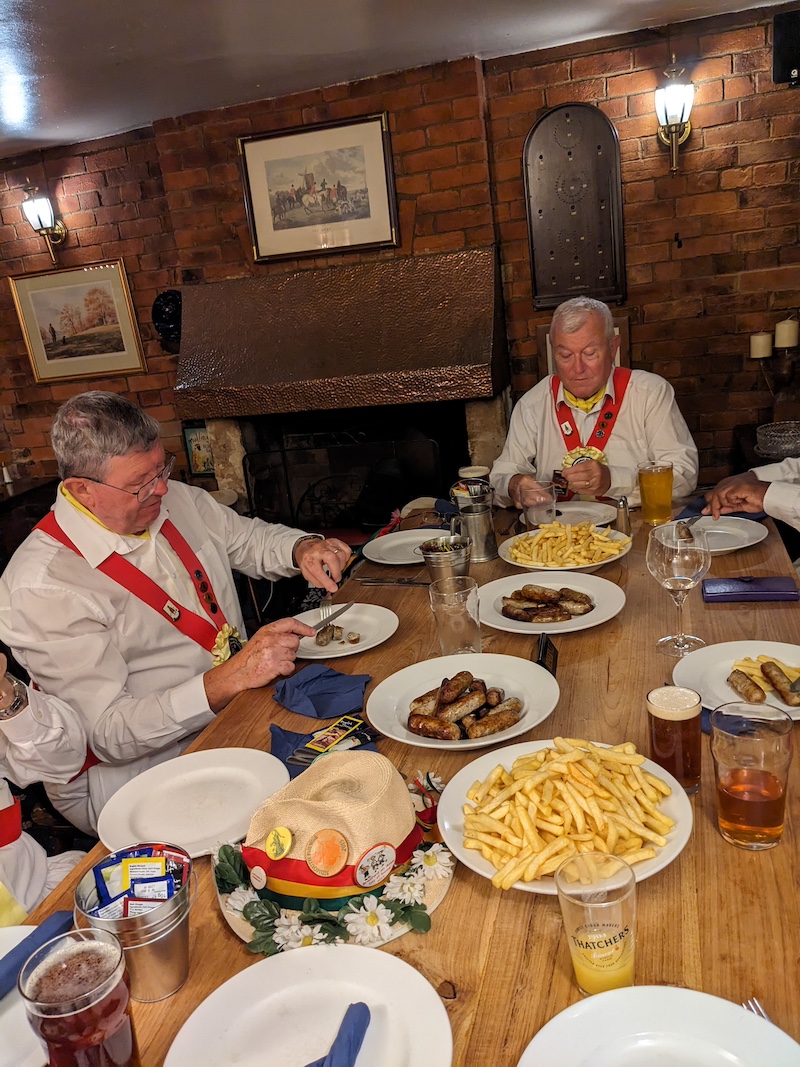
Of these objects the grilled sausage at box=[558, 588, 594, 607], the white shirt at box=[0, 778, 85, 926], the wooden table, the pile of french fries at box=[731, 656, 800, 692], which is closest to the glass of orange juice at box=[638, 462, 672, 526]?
the grilled sausage at box=[558, 588, 594, 607]

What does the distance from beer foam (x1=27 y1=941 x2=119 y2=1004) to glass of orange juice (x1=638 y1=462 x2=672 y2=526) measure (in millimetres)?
1766

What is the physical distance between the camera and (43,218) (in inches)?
179

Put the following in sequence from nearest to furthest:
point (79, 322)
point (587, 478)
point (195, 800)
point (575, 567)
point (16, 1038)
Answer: point (16, 1038) < point (195, 800) < point (575, 567) < point (587, 478) < point (79, 322)

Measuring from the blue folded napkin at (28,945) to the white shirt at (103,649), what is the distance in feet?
1.77

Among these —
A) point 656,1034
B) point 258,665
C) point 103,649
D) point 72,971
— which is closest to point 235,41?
point 103,649

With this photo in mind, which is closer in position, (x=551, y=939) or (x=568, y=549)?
(x=551, y=939)

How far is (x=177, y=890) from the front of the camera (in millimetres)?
857

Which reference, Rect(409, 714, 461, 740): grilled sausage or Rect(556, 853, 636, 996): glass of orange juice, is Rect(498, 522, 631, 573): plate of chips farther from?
Rect(556, 853, 636, 996): glass of orange juice

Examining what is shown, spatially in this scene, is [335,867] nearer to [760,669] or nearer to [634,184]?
[760,669]

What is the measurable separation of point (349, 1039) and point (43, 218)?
4916 millimetres

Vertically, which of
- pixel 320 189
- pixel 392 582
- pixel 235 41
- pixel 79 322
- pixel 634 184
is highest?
pixel 235 41

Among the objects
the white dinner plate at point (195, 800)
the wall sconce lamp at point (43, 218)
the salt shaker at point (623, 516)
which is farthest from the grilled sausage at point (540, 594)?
the wall sconce lamp at point (43, 218)

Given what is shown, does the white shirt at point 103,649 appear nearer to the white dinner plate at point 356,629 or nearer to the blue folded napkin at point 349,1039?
the white dinner plate at point 356,629

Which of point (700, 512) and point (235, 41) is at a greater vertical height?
point (235, 41)
